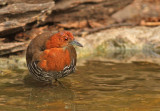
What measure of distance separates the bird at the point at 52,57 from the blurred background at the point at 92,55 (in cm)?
28

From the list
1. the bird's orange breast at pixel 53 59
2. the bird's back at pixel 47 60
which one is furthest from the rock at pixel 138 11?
the bird's orange breast at pixel 53 59

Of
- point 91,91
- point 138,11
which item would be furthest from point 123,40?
point 91,91

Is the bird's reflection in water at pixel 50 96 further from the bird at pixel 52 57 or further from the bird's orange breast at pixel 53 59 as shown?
the bird's orange breast at pixel 53 59

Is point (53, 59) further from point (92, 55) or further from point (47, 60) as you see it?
point (92, 55)

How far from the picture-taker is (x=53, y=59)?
194 inches

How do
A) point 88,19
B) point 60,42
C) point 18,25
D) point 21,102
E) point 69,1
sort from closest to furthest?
1. point 21,102
2. point 60,42
3. point 18,25
4. point 69,1
5. point 88,19

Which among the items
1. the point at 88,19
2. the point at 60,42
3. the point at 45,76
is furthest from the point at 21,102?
the point at 88,19

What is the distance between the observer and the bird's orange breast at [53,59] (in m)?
4.94

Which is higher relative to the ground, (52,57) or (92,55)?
(52,57)

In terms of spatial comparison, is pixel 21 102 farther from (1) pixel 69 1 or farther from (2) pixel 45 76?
(1) pixel 69 1

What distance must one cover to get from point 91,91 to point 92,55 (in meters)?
2.88

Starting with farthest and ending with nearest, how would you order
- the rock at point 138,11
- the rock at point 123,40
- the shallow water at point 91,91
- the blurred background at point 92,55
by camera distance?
1. the rock at point 138,11
2. the rock at point 123,40
3. the blurred background at point 92,55
4. the shallow water at point 91,91

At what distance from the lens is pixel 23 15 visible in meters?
6.84

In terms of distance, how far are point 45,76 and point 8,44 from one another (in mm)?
2067
